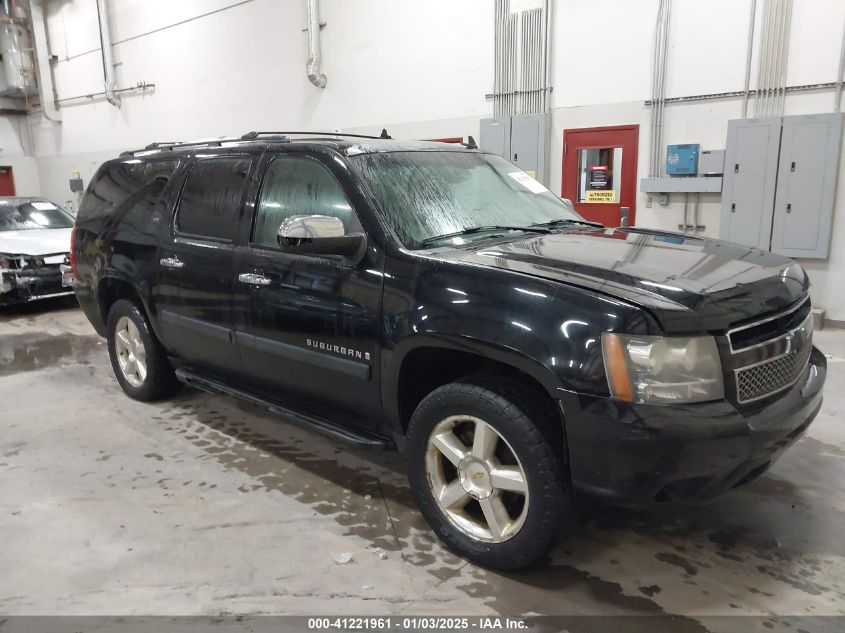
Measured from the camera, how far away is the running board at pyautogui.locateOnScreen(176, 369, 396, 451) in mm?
2750

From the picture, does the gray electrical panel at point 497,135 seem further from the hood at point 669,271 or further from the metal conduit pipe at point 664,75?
the hood at point 669,271

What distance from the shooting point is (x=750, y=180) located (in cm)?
627

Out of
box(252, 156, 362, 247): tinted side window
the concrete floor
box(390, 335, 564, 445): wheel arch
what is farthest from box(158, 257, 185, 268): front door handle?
box(390, 335, 564, 445): wheel arch

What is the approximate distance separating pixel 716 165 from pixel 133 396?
5.88 m

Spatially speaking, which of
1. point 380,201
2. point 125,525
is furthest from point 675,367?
point 125,525

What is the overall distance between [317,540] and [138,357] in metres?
2.32

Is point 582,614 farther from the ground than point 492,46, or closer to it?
closer to it

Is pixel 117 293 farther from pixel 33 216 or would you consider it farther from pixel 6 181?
pixel 6 181

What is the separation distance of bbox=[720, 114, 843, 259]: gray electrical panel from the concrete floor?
2.88 m

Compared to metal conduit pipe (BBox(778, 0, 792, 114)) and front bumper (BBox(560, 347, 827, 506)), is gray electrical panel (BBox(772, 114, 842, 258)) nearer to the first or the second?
metal conduit pipe (BBox(778, 0, 792, 114))

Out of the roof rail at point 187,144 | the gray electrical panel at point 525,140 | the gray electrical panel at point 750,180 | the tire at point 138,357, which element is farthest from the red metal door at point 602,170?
the tire at point 138,357

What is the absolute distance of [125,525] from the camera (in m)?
2.83

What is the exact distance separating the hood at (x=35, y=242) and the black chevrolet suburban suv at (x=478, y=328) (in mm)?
4687

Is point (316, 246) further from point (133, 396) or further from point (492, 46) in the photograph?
point (492, 46)
